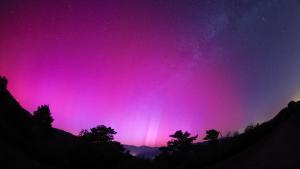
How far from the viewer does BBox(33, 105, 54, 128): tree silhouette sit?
36.2 meters

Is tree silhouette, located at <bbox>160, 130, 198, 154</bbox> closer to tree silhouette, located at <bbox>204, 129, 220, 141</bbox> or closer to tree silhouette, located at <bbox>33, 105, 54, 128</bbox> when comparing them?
tree silhouette, located at <bbox>204, 129, 220, 141</bbox>

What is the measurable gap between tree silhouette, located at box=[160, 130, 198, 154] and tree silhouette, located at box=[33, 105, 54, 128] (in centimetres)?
1628

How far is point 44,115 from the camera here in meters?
37.5

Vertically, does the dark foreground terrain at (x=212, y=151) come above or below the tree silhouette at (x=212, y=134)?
below

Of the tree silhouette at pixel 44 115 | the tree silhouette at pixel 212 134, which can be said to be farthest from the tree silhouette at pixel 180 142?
the tree silhouette at pixel 44 115

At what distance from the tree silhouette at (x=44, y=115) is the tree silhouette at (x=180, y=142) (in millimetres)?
16278

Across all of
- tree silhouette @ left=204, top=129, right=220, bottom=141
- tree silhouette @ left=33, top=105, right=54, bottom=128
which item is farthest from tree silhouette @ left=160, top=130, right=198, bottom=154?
tree silhouette @ left=33, top=105, right=54, bottom=128

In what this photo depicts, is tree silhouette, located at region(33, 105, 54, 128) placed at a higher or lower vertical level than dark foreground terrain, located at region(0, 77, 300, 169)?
higher

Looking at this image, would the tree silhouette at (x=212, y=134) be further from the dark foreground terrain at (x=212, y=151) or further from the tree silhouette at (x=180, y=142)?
the dark foreground terrain at (x=212, y=151)

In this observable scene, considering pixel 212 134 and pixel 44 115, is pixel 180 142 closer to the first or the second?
pixel 212 134

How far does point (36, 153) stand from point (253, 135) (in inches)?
478

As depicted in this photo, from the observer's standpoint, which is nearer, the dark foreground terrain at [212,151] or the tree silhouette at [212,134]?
the dark foreground terrain at [212,151]

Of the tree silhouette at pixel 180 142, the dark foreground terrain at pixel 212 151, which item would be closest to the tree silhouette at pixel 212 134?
the tree silhouette at pixel 180 142

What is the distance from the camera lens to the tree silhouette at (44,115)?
3615cm
